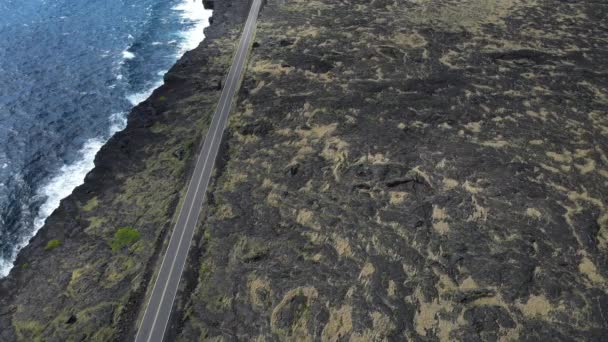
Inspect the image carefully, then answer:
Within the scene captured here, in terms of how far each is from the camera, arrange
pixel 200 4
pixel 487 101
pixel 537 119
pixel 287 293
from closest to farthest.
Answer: pixel 287 293 → pixel 537 119 → pixel 487 101 → pixel 200 4

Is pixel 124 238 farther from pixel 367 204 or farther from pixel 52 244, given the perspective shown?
pixel 367 204

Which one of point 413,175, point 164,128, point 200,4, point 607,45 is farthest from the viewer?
point 200,4

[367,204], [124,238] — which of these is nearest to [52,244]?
[124,238]

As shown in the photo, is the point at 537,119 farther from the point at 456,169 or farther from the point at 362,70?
the point at 362,70

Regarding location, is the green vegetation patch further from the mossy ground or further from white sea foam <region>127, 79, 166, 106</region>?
white sea foam <region>127, 79, 166, 106</region>

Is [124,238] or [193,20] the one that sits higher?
[193,20]

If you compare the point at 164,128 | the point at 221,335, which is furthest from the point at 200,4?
the point at 221,335

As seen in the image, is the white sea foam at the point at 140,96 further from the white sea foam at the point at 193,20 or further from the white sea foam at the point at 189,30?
the white sea foam at the point at 193,20
